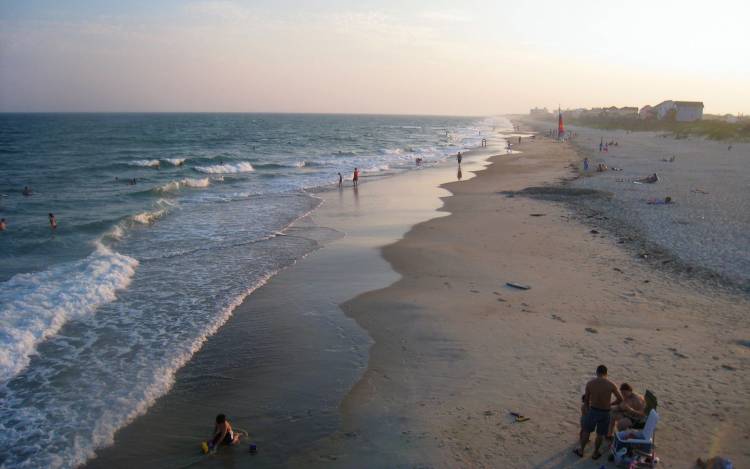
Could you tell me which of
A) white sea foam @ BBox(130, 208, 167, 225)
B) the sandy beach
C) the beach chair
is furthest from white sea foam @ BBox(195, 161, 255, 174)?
the beach chair

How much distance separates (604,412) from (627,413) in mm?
488

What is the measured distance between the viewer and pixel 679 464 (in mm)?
6402

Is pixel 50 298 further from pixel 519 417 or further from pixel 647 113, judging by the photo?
pixel 647 113

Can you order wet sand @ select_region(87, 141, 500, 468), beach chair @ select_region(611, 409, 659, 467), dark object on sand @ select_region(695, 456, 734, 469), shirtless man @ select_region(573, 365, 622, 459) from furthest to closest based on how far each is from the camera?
wet sand @ select_region(87, 141, 500, 468) → shirtless man @ select_region(573, 365, 622, 459) → beach chair @ select_region(611, 409, 659, 467) → dark object on sand @ select_region(695, 456, 734, 469)

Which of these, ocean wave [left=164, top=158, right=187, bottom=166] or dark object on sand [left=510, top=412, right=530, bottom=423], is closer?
dark object on sand [left=510, top=412, right=530, bottom=423]

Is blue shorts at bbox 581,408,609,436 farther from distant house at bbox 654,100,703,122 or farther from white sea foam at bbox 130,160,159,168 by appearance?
distant house at bbox 654,100,703,122

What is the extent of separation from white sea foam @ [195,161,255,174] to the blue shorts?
138 feet

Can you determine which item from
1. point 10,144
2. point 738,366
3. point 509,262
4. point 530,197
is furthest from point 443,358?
point 10,144

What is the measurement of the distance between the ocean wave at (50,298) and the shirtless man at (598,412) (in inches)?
388

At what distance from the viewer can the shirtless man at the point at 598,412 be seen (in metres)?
6.65

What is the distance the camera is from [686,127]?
71375 millimetres

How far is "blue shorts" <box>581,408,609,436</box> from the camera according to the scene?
667cm

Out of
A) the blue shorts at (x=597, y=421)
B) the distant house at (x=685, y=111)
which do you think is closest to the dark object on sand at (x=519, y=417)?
the blue shorts at (x=597, y=421)

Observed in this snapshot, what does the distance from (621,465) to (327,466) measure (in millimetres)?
3753
